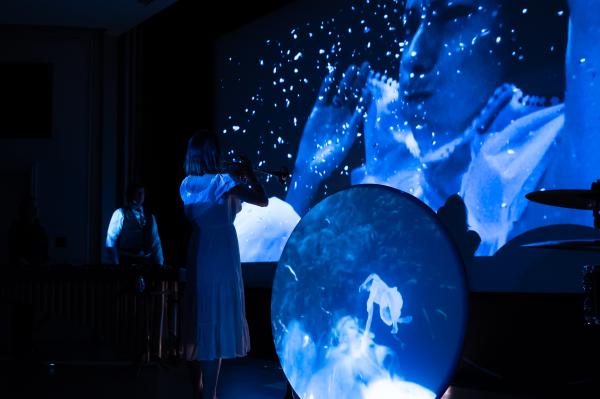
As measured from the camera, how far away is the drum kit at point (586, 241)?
249 centimetres

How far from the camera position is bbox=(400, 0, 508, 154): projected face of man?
440 cm

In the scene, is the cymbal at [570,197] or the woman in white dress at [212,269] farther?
the woman in white dress at [212,269]

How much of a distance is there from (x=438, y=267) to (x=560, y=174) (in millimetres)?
1700

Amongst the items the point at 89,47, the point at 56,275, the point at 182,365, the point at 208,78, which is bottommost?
the point at 182,365

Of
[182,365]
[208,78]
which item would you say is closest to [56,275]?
[182,365]

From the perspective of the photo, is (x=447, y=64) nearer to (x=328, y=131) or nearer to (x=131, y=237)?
(x=328, y=131)

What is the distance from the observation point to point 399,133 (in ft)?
16.2

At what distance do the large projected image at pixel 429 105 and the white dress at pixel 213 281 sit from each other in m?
1.72

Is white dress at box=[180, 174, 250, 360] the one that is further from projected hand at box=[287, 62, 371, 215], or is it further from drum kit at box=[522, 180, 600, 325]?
projected hand at box=[287, 62, 371, 215]

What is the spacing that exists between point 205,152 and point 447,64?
6.44ft

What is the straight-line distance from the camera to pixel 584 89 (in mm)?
3854

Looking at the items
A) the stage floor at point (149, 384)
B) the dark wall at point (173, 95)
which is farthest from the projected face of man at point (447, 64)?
the dark wall at point (173, 95)

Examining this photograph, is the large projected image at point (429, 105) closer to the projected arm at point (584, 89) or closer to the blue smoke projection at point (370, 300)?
the projected arm at point (584, 89)

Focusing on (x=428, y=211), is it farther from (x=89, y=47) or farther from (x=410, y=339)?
(x=89, y=47)
